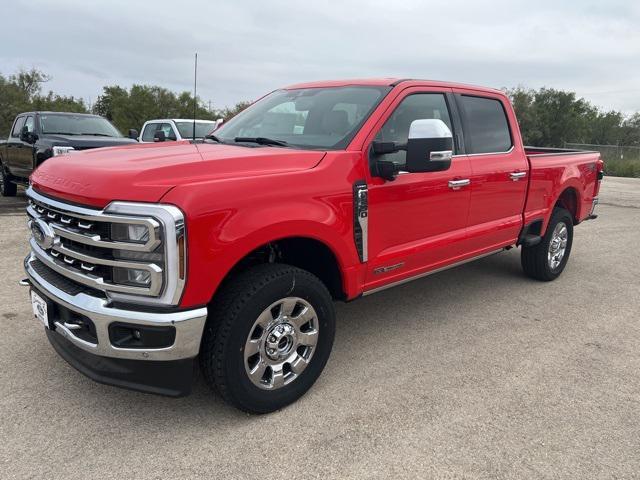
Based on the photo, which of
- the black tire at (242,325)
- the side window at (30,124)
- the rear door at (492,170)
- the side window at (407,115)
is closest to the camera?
the black tire at (242,325)

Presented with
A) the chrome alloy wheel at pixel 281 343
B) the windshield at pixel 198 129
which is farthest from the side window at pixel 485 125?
the windshield at pixel 198 129

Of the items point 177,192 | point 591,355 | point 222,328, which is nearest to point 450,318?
point 591,355

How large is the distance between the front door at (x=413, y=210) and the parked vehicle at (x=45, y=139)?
6.12 meters

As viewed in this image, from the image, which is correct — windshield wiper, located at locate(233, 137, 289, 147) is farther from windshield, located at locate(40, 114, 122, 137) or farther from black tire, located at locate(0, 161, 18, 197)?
black tire, located at locate(0, 161, 18, 197)

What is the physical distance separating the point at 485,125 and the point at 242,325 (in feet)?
9.75

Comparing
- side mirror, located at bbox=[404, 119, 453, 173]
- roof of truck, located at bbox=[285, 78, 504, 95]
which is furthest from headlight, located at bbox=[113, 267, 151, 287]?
roof of truck, located at bbox=[285, 78, 504, 95]

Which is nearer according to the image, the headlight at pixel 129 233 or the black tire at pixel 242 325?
the headlight at pixel 129 233

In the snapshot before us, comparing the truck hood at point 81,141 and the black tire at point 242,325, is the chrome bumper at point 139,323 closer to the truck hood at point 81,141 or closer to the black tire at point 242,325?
the black tire at point 242,325

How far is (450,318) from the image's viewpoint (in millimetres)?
4355

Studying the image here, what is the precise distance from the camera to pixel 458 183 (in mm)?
3828

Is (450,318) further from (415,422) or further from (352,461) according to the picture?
(352,461)

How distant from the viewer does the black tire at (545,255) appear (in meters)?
5.29

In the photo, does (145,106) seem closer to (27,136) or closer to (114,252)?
(27,136)

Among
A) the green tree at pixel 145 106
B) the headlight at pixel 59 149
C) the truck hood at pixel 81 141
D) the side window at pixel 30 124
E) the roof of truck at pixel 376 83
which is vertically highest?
the green tree at pixel 145 106
